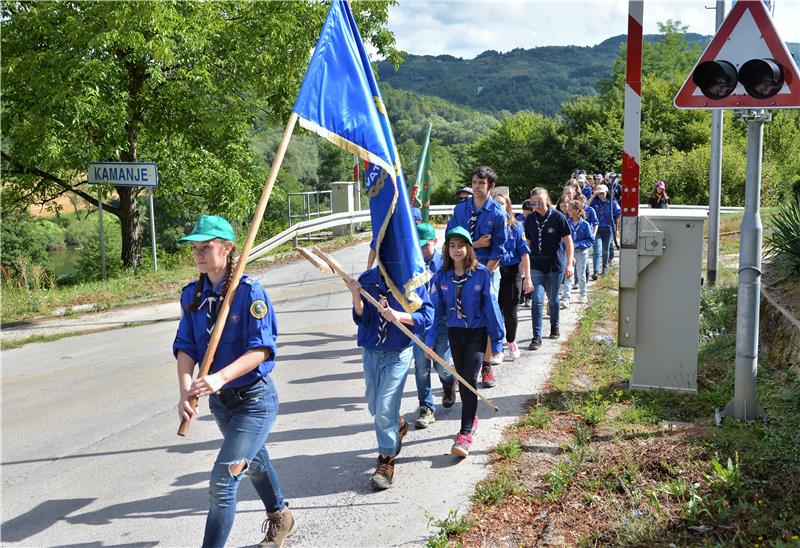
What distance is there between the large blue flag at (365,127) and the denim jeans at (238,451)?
151 cm

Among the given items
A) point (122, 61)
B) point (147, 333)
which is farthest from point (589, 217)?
point (122, 61)

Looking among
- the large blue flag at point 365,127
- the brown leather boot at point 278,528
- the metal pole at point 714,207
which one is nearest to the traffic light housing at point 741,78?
the large blue flag at point 365,127

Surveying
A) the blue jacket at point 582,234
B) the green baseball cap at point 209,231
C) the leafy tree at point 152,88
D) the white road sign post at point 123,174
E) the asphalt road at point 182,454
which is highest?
the leafy tree at point 152,88

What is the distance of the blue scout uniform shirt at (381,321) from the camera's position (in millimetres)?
5633

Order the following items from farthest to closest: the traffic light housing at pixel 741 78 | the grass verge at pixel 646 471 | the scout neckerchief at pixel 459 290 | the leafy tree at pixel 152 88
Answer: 1. the leafy tree at pixel 152 88
2. the scout neckerchief at pixel 459 290
3. the traffic light housing at pixel 741 78
4. the grass verge at pixel 646 471

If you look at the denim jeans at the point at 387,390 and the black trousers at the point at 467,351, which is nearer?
the denim jeans at the point at 387,390

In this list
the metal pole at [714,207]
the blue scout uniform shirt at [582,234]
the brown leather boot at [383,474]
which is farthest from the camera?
the blue scout uniform shirt at [582,234]

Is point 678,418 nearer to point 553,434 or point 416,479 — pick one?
point 553,434

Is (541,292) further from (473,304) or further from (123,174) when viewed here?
(123,174)

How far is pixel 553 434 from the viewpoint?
643 centimetres

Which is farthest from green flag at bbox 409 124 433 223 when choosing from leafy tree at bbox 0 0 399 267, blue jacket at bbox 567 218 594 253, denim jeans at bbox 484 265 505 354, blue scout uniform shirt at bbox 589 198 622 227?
leafy tree at bbox 0 0 399 267

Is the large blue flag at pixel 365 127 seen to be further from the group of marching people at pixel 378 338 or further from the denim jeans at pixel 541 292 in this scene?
the denim jeans at pixel 541 292

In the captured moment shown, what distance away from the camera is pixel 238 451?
4223mm

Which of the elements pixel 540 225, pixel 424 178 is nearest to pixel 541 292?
pixel 540 225
